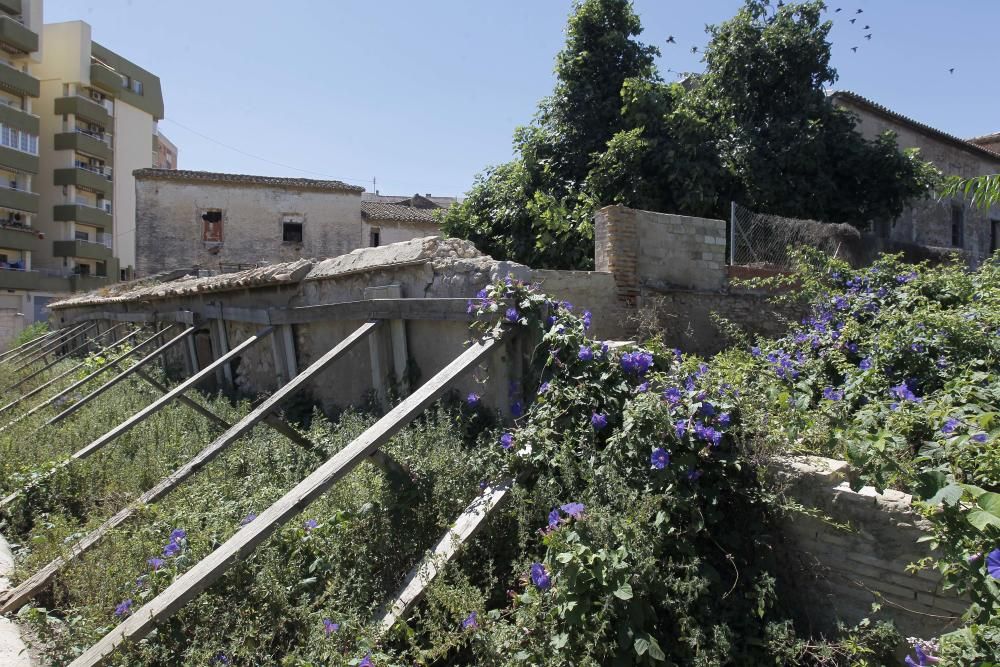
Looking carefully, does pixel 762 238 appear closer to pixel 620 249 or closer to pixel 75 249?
pixel 620 249

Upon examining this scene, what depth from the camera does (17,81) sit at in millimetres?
31328

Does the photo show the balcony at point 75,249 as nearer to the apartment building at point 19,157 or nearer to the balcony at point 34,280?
the apartment building at point 19,157

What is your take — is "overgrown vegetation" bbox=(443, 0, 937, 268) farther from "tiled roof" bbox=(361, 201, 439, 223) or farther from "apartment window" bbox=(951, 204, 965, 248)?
"tiled roof" bbox=(361, 201, 439, 223)

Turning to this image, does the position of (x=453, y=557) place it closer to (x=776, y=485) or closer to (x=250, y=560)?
(x=250, y=560)

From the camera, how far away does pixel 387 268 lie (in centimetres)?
596

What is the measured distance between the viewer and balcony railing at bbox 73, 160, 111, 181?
35091 millimetres

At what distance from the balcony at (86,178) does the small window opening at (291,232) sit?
55.9ft

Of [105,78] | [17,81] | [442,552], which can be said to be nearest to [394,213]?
[17,81]

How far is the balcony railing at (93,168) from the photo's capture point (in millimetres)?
35091

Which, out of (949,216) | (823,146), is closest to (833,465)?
(823,146)

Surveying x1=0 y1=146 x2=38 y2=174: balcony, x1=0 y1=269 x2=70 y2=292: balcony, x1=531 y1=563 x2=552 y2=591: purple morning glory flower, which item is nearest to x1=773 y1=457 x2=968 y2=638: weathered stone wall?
x1=531 y1=563 x2=552 y2=591: purple morning glory flower

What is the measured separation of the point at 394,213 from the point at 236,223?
6157mm

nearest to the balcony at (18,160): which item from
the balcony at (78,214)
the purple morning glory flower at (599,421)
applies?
the balcony at (78,214)

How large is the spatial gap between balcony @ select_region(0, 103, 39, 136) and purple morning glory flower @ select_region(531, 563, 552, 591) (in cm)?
3763
